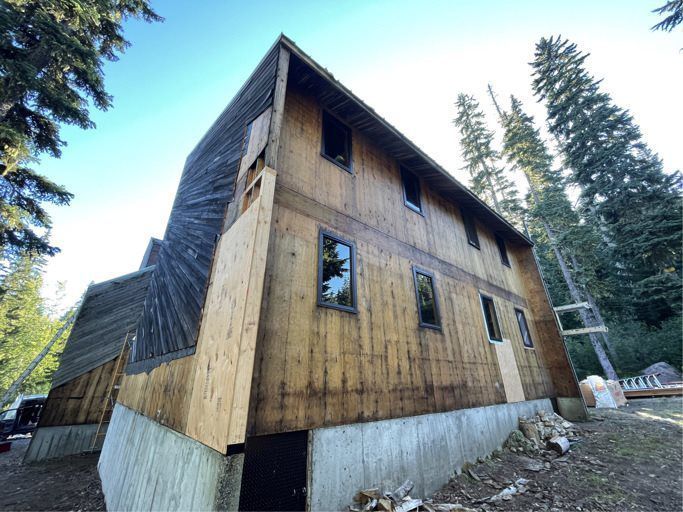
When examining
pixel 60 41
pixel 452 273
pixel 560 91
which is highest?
pixel 560 91

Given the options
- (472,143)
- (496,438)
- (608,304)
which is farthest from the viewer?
(472,143)

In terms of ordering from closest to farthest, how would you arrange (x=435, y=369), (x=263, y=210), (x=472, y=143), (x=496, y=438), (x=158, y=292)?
(x=263, y=210) → (x=435, y=369) → (x=496, y=438) → (x=158, y=292) → (x=472, y=143)

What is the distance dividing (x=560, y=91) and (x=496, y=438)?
24.1 metres

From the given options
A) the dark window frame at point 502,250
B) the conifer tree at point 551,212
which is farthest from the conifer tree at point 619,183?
the dark window frame at point 502,250

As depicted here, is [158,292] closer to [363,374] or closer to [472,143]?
[363,374]

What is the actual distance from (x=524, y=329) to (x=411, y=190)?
7.20 m

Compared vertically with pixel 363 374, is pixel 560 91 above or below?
above

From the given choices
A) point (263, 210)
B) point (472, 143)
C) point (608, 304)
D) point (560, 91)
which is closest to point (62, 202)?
point (263, 210)

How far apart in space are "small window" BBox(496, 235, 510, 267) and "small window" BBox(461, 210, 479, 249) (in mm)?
2113

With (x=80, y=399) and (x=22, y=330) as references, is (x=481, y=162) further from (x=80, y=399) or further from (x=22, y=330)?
(x=22, y=330)

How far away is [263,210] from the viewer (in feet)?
12.1

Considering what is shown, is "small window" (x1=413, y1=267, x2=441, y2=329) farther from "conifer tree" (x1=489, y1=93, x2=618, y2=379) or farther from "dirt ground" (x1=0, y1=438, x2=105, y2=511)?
"conifer tree" (x1=489, y1=93, x2=618, y2=379)

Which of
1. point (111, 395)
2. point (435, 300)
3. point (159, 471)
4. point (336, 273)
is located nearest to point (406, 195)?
point (435, 300)

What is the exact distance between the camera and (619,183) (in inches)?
665
